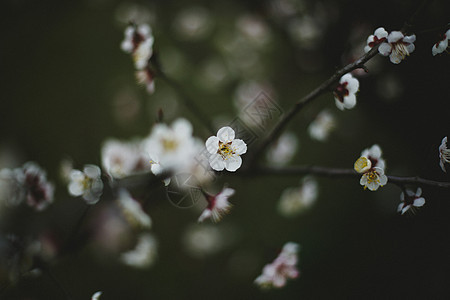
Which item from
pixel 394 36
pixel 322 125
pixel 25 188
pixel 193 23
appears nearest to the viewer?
pixel 394 36

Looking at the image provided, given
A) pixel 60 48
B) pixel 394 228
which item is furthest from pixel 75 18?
pixel 394 228

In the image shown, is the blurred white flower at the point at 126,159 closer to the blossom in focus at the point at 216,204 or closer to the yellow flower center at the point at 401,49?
the blossom in focus at the point at 216,204

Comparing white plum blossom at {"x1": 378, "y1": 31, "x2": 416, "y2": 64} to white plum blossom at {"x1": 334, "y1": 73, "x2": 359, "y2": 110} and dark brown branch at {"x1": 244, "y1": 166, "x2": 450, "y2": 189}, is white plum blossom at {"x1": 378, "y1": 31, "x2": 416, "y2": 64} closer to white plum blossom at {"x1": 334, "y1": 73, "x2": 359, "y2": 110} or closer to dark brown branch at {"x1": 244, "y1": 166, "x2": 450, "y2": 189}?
white plum blossom at {"x1": 334, "y1": 73, "x2": 359, "y2": 110}

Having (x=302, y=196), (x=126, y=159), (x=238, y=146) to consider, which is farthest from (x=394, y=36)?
(x=126, y=159)

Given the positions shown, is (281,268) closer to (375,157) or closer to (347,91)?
(375,157)

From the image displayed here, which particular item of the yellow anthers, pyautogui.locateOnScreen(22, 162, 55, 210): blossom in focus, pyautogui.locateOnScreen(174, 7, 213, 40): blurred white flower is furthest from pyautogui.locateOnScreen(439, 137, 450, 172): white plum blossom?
pyautogui.locateOnScreen(174, 7, 213, 40): blurred white flower
